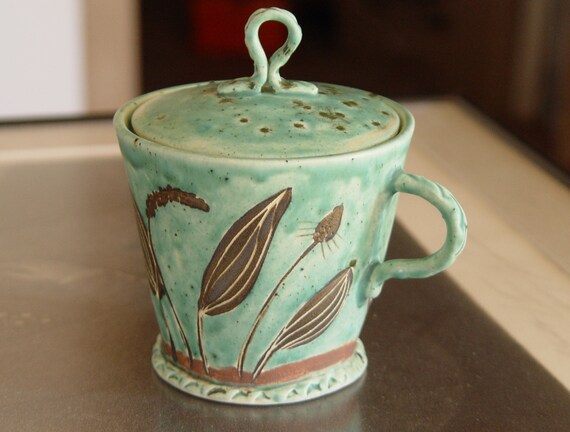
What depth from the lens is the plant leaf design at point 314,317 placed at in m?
0.46

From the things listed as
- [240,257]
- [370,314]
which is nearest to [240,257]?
[240,257]

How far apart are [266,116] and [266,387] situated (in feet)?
0.44

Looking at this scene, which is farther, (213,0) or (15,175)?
(213,0)

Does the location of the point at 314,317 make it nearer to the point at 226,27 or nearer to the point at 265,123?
the point at 265,123

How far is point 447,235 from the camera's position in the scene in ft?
1.51

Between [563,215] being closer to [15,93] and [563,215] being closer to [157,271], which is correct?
[157,271]

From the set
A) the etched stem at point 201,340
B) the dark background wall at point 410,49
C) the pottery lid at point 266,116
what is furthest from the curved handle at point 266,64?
the dark background wall at point 410,49

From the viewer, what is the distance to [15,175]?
29.4 inches

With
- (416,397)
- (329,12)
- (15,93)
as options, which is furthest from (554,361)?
(329,12)

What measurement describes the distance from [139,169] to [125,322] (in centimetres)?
14

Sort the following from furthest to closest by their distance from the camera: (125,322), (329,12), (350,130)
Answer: (329,12), (125,322), (350,130)

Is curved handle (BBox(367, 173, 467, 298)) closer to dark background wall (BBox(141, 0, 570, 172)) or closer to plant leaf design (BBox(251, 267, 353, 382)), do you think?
plant leaf design (BBox(251, 267, 353, 382))

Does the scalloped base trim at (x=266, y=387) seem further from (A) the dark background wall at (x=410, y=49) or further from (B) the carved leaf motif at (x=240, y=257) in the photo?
(A) the dark background wall at (x=410, y=49)

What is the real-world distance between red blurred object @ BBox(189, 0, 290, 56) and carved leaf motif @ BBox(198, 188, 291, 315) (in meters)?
1.65
